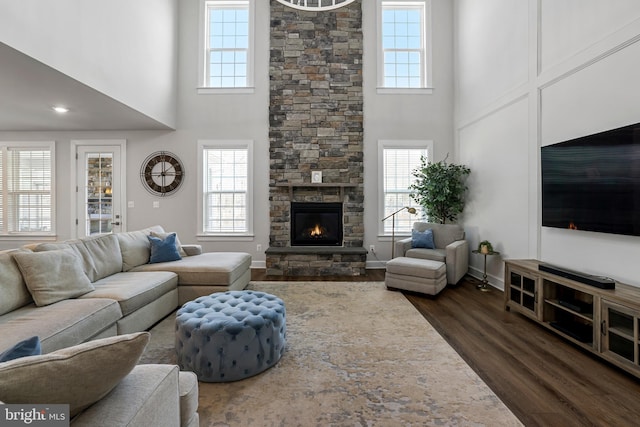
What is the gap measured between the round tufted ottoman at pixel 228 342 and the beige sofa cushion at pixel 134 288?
64 centimetres

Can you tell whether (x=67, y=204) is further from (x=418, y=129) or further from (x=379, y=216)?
(x=418, y=129)

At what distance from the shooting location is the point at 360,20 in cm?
571

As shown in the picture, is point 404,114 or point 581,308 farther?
point 404,114

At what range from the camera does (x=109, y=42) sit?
3.85 m

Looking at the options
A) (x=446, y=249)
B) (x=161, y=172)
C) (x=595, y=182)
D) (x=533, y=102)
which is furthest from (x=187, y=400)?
(x=161, y=172)

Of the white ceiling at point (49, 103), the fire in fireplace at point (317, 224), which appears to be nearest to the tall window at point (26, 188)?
the white ceiling at point (49, 103)

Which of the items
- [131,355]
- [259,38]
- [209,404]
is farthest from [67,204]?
[131,355]

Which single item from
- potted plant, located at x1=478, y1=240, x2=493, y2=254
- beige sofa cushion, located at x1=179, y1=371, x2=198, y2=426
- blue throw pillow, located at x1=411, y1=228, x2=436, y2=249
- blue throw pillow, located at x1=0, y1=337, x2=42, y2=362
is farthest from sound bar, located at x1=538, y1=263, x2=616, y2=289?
blue throw pillow, located at x1=0, y1=337, x2=42, y2=362

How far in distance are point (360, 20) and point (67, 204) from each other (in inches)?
253

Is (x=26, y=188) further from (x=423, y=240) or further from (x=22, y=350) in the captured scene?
(x=423, y=240)

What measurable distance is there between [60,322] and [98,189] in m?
4.62

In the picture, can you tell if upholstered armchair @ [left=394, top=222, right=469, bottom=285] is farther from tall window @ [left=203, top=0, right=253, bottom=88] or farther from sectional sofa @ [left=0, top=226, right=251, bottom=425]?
tall window @ [left=203, top=0, right=253, bottom=88]

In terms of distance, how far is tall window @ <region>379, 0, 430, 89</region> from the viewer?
19.1ft

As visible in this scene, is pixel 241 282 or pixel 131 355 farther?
pixel 241 282
